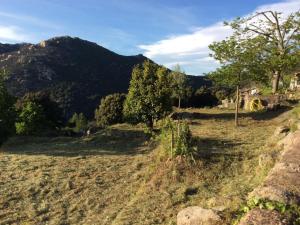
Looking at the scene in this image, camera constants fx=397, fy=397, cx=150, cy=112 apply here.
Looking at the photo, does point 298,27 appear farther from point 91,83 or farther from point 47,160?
point 91,83

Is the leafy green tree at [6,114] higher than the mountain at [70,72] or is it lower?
lower

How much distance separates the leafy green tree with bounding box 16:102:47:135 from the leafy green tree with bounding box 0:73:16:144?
3053mm

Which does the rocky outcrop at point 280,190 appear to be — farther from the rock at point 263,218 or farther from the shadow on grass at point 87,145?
the shadow on grass at point 87,145

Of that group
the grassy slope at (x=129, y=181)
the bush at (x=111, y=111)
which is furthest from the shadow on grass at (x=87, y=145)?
the bush at (x=111, y=111)

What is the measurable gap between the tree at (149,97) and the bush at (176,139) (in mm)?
8232

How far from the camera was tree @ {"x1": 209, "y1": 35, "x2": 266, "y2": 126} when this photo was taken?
78.9ft

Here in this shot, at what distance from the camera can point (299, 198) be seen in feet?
26.8

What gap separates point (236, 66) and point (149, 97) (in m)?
5.58

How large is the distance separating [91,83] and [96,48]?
3501 centimetres

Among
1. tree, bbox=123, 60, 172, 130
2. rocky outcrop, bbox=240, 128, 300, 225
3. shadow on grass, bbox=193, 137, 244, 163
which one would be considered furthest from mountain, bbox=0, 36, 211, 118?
rocky outcrop, bbox=240, 128, 300, 225

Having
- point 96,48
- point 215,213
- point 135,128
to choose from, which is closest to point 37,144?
point 135,128

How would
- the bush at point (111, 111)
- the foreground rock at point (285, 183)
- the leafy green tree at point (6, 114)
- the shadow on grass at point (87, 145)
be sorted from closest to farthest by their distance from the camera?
1. the foreground rock at point (285, 183)
2. the shadow on grass at point (87, 145)
3. the leafy green tree at point (6, 114)
4. the bush at point (111, 111)

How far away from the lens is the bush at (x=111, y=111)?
4562 centimetres

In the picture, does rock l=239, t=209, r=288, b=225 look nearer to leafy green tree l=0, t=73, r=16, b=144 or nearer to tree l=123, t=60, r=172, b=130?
tree l=123, t=60, r=172, b=130
